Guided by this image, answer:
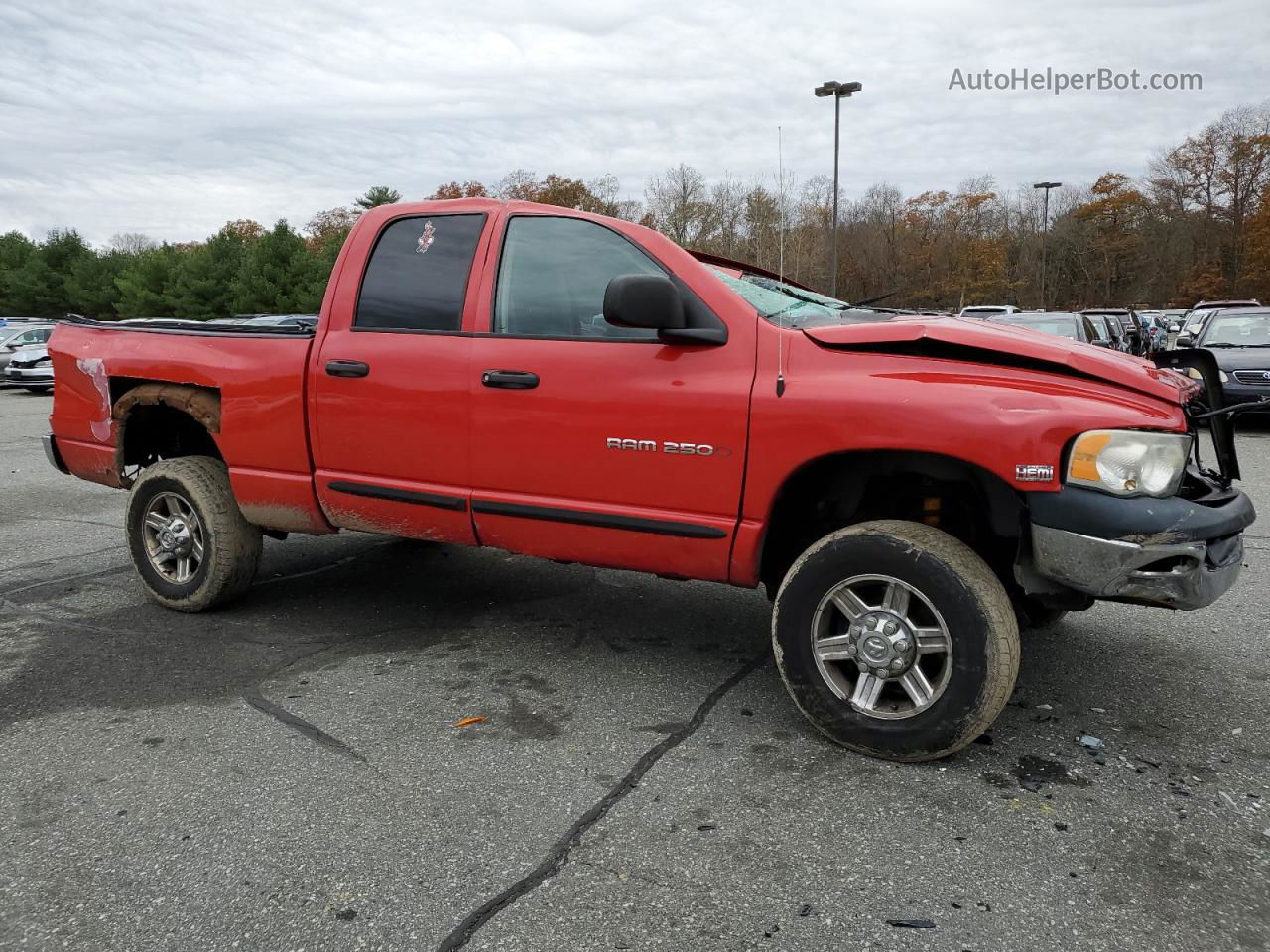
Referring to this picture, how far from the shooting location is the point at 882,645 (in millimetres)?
3162

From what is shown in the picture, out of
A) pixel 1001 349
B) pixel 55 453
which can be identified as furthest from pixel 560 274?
pixel 55 453

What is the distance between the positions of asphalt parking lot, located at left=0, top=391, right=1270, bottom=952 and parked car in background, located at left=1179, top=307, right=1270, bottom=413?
9.13 m

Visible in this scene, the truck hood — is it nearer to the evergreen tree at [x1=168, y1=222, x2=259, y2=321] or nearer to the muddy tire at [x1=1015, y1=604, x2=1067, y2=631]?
the muddy tire at [x1=1015, y1=604, x2=1067, y2=631]

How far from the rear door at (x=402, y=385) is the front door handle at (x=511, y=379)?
111mm

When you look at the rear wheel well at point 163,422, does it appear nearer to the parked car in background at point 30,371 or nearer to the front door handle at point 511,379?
the front door handle at point 511,379

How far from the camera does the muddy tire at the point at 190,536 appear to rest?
4625 mm

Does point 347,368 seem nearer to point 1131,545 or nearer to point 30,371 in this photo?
point 1131,545

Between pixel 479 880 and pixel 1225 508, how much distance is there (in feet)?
8.47

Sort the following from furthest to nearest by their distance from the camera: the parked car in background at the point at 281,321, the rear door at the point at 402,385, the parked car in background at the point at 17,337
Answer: the parked car in background at the point at 17,337 < the parked car in background at the point at 281,321 < the rear door at the point at 402,385

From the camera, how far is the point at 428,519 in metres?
4.07

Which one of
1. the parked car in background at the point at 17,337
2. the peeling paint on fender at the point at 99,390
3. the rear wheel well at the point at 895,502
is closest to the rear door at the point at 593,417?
the rear wheel well at the point at 895,502

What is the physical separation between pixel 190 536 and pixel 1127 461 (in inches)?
164

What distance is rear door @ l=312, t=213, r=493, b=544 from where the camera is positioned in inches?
155

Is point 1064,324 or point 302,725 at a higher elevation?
point 1064,324
